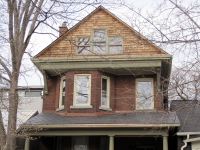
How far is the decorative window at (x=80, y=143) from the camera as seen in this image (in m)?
17.7

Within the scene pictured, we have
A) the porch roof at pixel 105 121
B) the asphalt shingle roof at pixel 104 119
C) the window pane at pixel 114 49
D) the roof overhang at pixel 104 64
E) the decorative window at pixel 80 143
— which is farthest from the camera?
the window pane at pixel 114 49

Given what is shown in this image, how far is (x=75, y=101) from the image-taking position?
17953 millimetres

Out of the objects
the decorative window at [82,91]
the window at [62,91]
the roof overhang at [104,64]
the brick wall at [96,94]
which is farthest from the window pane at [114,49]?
the window at [62,91]

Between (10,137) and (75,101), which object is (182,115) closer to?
(75,101)

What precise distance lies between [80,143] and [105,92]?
283cm

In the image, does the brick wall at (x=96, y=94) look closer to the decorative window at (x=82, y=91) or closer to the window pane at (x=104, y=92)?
the decorative window at (x=82, y=91)

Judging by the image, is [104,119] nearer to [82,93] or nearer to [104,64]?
[82,93]

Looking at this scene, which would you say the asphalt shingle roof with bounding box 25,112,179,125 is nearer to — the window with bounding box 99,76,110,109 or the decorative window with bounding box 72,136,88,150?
the window with bounding box 99,76,110,109

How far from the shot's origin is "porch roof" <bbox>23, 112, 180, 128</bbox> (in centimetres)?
1509

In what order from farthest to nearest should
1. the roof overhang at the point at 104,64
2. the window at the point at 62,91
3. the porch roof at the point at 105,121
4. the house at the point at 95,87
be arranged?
the window at the point at 62,91 < the roof overhang at the point at 104,64 < the house at the point at 95,87 < the porch roof at the point at 105,121

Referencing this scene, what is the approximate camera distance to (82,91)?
1803 cm

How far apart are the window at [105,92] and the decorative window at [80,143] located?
6.30 feet

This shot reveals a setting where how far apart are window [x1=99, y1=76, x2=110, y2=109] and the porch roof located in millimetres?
896

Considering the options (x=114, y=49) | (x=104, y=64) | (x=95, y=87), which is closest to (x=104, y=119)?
(x=95, y=87)
